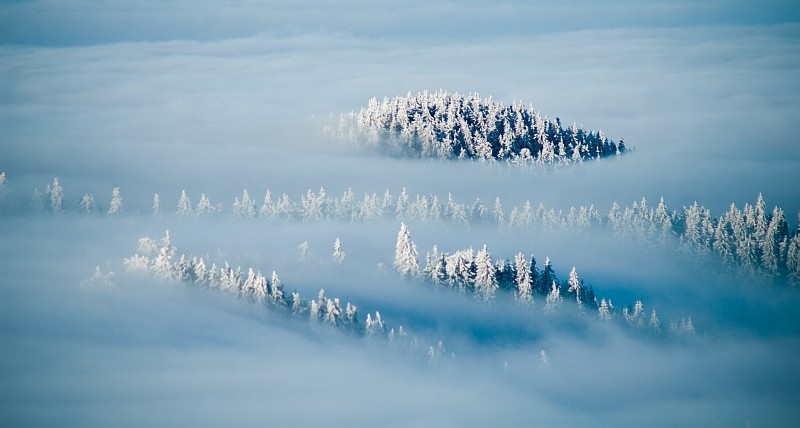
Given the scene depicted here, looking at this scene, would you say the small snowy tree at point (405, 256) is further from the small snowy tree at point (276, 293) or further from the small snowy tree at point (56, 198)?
the small snowy tree at point (56, 198)

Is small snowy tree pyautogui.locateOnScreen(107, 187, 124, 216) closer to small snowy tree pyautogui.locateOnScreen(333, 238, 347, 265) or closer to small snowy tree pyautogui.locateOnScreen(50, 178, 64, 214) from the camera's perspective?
small snowy tree pyautogui.locateOnScreen(50, 178, 64, 214)

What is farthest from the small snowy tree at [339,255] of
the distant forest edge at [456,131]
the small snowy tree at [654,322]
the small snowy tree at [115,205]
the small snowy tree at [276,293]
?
the distant forest edge at [456,131]

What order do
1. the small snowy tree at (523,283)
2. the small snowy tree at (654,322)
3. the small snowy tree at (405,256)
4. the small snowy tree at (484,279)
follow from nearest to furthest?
the small snowy tree at (484,279)
the small snowy tree at (523,283)
the small snowy tree at (405,256)
the small snowy tree at (654,322)

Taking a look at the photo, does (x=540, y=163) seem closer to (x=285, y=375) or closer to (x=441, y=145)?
(x=441, y=145)

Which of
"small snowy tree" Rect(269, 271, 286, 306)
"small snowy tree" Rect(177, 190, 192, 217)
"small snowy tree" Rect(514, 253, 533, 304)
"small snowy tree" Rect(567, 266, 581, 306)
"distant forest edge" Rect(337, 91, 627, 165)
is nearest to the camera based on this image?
"small snowy tree" Rect(269, 271, 286, 306)

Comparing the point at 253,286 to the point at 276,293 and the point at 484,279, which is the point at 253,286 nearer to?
the point at 276,293

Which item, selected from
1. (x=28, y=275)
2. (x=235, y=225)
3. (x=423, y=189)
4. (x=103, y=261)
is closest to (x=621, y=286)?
(x=423, y=189)

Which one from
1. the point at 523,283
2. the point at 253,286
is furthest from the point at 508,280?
the point at 253,286

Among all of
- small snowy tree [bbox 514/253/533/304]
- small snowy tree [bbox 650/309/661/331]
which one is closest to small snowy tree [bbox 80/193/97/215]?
small snowy tree [bbox 514/253/533/304]
